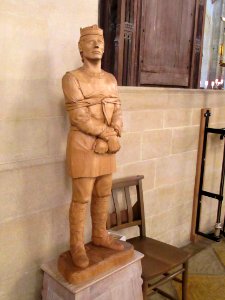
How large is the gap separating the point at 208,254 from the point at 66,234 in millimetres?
1520

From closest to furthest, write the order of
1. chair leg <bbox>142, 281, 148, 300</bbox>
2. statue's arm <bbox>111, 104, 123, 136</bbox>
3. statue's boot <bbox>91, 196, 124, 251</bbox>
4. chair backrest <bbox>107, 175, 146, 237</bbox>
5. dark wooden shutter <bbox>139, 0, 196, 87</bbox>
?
statue's arm <bbox>111, 104, 123, 136</bbox> < statue's boot <bbox>91, 196, 124, 251</bbox> < chair leg <bbox>142, 281, 148, 300</bbox> < chair backrest <bbox>107, 175, 146, 237</bbox> < dark wooden shutter <bbox>139, 0, 196, 87</bbox>

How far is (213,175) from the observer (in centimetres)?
307

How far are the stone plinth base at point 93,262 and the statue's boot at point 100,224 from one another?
3 centimetres

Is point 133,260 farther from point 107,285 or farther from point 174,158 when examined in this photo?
point 174,158

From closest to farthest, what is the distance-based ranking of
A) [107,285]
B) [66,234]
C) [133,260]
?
[107,285]
[133,260]
[66,234]

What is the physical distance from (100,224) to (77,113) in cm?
59

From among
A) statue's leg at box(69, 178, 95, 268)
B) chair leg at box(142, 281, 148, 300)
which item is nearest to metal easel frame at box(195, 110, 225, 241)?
chair leg at box(142, 281, 148, 300)

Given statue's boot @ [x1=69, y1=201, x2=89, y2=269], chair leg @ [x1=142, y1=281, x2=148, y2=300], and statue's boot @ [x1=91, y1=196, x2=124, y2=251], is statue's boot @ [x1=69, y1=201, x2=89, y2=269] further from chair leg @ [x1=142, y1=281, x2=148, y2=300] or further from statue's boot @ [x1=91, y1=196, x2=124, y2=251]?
chair leg @ [x1=142, y1=281, x2=148, y2=300]

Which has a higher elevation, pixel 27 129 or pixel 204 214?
pixel 27 129

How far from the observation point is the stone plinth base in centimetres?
144

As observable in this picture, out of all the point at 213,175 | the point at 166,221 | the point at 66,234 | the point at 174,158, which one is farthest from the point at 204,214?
the point at 66,234

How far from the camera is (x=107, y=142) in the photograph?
56.1 inches

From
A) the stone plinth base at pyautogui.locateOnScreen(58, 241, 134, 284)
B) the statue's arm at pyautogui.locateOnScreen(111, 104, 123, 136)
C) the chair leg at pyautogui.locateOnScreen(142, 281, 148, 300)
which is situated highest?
the statue's arm at pyautogui.locateOnScreen(111, 104, 123, 136)

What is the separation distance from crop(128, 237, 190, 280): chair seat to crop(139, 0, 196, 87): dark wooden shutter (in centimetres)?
123
